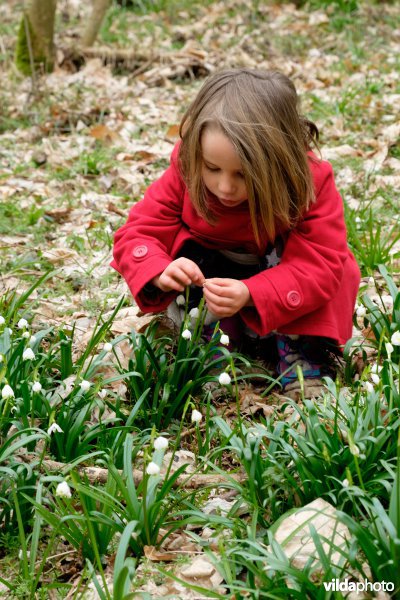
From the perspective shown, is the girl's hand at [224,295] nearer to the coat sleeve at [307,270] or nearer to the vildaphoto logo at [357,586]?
the coat sleeve at [307,270]

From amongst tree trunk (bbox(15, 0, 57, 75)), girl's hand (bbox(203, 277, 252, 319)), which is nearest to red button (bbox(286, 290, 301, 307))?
girl's hand (bbox(203, 277, 252, 319))

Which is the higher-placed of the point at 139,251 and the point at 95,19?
the point at 139,251

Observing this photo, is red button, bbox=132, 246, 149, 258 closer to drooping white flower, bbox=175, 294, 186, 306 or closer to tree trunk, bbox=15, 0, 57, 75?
drooping white flower, bbox=175, 294, 186, 306

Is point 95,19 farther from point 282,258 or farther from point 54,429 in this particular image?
point 54,429

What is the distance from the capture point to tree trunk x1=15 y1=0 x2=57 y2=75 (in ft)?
22.7

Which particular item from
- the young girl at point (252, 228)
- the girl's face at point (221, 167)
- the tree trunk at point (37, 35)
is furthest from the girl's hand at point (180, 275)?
the tree trunk at point (37, 35)

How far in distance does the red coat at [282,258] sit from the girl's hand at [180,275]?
0.28 ft

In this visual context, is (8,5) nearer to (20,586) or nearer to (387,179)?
(387,179)

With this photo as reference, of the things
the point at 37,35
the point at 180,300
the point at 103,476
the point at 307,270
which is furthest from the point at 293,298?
the point at 37,35

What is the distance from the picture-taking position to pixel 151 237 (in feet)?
9.82

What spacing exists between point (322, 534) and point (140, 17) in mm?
9193

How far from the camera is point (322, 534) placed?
75.7 inches

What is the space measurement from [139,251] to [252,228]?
474mm

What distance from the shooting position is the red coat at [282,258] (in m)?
2.76
